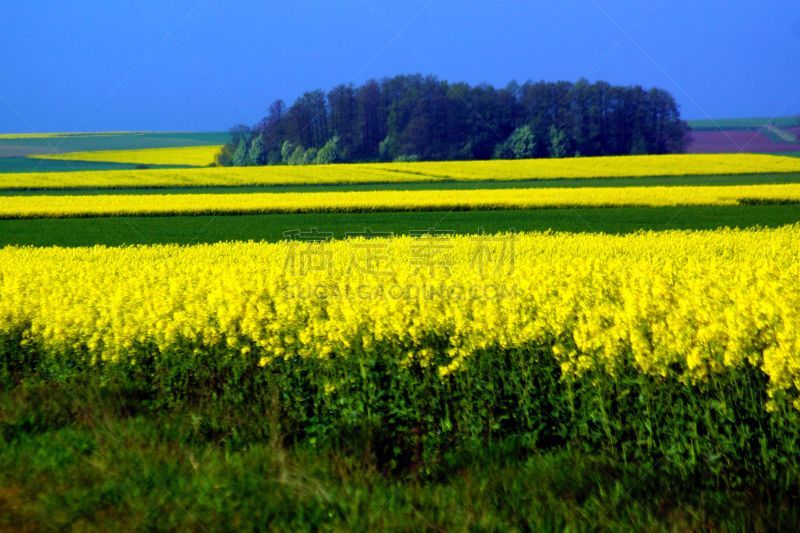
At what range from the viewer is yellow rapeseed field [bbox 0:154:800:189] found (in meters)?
52.1

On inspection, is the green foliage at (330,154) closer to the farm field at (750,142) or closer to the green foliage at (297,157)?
the green foliage at (297,157)

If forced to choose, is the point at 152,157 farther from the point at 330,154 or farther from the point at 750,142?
the point at 750,142

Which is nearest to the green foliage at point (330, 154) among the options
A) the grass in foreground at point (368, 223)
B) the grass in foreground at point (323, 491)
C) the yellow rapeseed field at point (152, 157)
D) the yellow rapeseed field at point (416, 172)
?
the yellow rapeseed field at point (416, 172)

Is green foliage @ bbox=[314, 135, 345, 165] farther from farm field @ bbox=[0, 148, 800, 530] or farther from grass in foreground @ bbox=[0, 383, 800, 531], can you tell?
grass in foreground @ bbox=[0, 383, 800, 531]

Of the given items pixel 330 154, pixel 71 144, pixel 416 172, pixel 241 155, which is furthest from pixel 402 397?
pixel 71 144

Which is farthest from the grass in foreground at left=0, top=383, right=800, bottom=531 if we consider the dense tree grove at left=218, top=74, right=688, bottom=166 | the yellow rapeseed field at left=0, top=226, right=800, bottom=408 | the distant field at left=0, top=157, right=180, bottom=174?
the distant field at left=0, top=157, right=180, bottom=174

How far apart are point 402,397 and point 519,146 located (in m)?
70.3

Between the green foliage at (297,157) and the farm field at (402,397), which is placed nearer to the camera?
the farm field at (402,397)

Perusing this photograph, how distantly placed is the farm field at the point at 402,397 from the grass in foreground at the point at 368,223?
51.0 feet

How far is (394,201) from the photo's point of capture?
114ft

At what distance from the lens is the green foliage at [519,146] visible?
74.6 meters

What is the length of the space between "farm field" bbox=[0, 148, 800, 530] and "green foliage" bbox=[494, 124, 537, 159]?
65.8m

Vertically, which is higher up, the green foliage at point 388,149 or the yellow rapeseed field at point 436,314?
the green foliage at point 388,149

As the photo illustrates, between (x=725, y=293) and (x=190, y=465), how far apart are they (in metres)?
4.66
